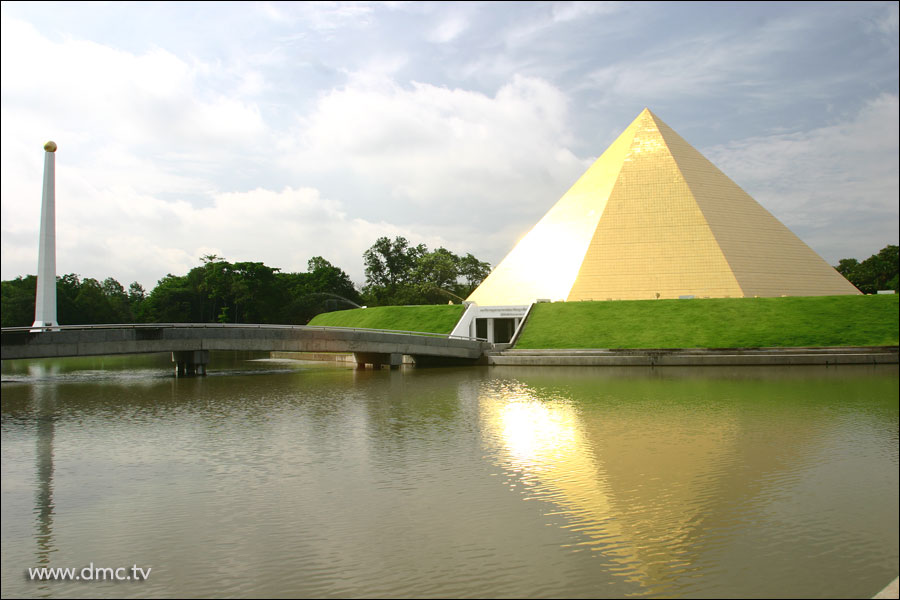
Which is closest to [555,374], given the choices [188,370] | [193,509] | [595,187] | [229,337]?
[229,337]

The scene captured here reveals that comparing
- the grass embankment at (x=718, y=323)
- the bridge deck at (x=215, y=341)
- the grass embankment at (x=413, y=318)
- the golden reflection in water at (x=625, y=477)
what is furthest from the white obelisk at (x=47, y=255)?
the golden reflection in water at (x=625, y=477)

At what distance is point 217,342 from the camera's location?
2816cm

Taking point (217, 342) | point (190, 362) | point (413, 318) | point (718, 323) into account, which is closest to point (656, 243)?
point (718, 323)

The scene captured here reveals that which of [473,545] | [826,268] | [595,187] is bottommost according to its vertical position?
[473,545]

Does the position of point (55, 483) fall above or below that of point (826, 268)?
below

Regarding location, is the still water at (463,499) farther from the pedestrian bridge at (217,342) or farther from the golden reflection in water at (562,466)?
the pedestrian bridge at (217,342)

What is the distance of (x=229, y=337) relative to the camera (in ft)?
93.1

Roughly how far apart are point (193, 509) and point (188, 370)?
889 inches

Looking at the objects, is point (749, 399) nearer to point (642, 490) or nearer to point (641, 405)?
point (641, 405)

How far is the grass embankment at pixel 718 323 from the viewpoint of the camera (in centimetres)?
3055

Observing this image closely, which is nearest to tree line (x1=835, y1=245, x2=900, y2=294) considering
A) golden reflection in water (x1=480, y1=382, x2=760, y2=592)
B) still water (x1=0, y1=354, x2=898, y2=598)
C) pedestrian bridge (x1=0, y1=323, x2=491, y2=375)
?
pedestrian bridge (x1=0, y1=323, x2=491, y2=375)

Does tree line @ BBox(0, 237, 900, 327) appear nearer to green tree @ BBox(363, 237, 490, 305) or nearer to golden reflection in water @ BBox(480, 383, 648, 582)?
green tree @ BBox(363, 237, 490, 305)
